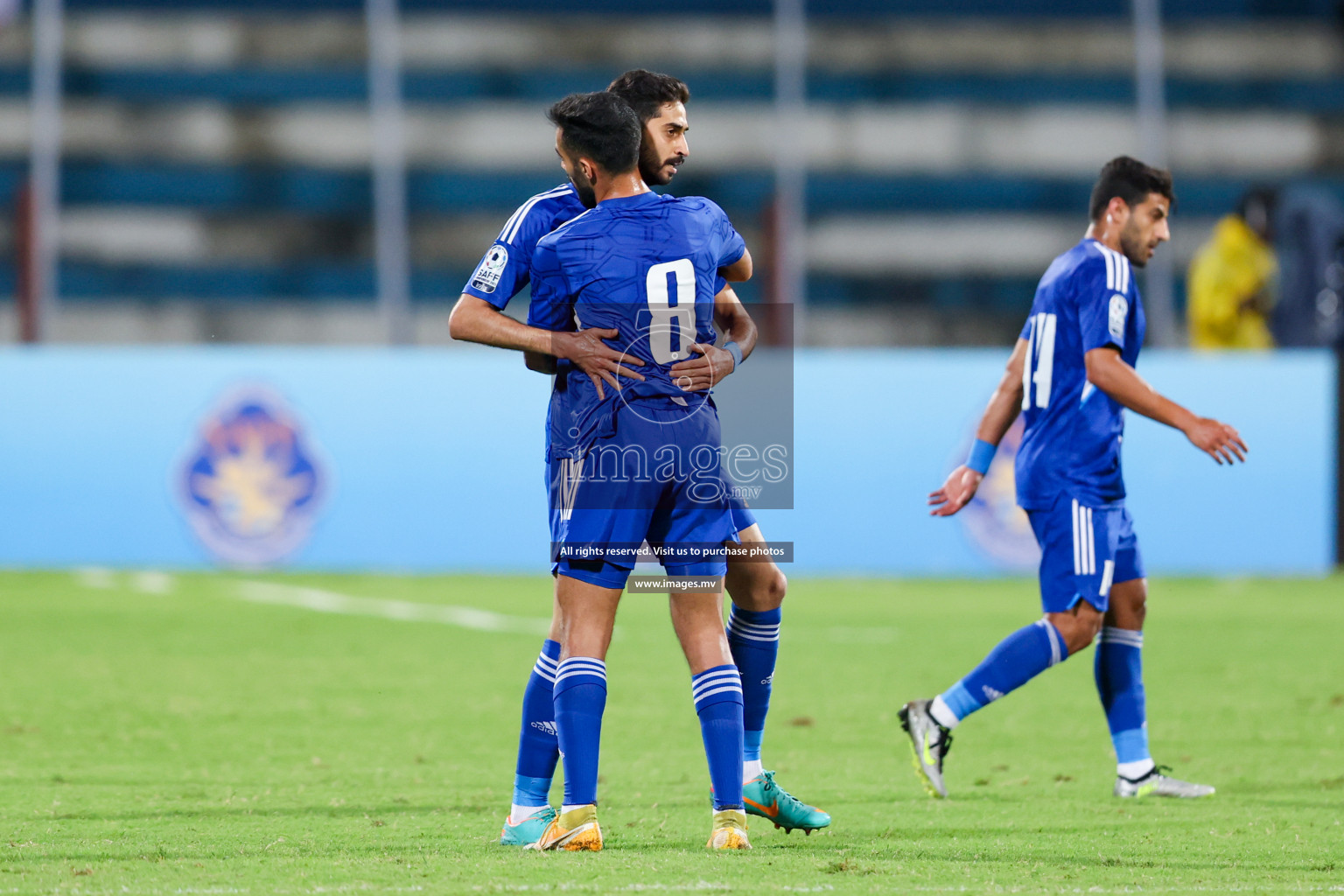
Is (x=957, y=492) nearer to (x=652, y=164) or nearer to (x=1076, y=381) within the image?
(x=1076, y=381)

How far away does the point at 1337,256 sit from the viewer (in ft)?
48.1

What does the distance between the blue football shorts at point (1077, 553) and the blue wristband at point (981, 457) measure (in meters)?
0.31

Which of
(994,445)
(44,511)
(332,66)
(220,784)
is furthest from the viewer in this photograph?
(332,66)

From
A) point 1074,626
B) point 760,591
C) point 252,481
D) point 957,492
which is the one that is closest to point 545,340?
point 760,591

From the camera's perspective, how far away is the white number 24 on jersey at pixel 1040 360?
5.62m

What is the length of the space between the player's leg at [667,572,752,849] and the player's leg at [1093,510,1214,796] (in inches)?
65.4

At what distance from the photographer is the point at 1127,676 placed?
5.66 meters

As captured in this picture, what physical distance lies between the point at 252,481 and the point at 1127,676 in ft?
25.7

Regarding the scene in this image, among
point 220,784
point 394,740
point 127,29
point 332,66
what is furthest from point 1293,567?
point 127,29

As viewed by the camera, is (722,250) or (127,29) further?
(127,29)

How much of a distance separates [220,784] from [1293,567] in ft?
31.2

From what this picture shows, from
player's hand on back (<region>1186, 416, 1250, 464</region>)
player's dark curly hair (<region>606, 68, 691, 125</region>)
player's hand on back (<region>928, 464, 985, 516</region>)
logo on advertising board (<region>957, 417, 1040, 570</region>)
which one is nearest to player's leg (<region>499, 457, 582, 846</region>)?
player's dark curly hair (<region>606, 68, 691, 125</region>)

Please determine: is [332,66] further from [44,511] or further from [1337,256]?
[1337,256]

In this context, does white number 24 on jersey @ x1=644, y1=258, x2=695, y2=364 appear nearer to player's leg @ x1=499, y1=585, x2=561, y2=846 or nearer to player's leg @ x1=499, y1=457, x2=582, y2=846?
player's leg @ x1=499, y1=457, x2=582, y2=846
